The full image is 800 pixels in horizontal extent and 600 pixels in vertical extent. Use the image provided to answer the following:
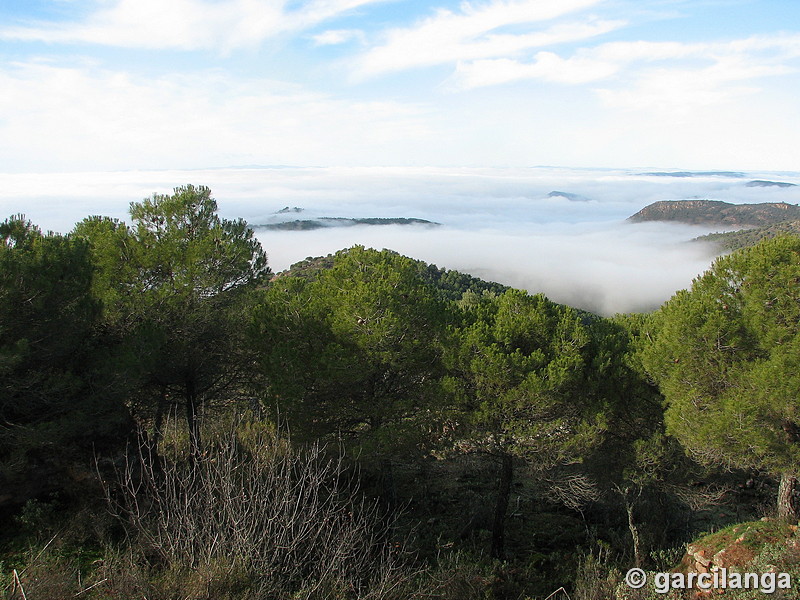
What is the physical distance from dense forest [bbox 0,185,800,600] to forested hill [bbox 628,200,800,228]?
400 feet

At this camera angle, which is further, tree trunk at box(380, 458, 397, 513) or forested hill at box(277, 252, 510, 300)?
forested hill at box(277, 252, 510, 300)

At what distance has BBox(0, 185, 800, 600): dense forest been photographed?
9336mm

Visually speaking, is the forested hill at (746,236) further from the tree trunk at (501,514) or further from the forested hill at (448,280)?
the forested hill at (448,280)

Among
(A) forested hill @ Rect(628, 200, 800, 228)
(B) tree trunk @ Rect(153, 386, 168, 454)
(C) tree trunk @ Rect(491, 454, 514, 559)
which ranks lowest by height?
(C) tree trunk @ Rect(491, 454, 514, 559)

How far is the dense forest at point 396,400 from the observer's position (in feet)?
30.6

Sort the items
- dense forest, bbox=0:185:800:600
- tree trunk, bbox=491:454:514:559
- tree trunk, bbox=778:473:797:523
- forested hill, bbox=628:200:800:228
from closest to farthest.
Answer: dense forest, bbox=0:185:800:600
tree trunk, bbox=778:473:797:523
tree trunk, bbox=491:454:514:559
forested hill, bbox=628:200:800:228

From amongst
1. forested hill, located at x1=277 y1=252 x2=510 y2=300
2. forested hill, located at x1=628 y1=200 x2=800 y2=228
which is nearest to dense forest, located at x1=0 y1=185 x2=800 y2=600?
forested hill, located at x1=277 y1=252 x2=510 y2=300

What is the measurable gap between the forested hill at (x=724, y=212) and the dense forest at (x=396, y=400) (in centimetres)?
12179

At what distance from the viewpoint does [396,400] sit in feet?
40.2

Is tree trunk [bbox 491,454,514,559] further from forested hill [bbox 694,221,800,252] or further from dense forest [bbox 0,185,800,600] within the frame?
forested hill [bbox 694,221,800,252]

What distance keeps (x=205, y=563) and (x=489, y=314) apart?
314 inches

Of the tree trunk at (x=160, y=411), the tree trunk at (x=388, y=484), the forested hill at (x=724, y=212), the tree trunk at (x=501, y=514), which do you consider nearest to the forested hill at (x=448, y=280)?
the tree trunk at (x=388, y=484)

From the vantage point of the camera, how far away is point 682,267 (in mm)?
154375

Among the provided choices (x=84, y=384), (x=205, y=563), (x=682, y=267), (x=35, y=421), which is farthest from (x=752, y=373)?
(x=682, y=267)
